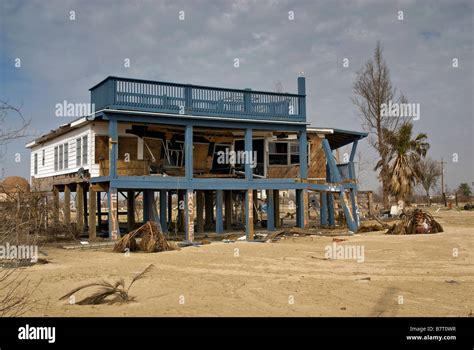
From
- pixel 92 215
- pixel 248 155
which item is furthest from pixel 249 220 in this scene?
pixel 92 215

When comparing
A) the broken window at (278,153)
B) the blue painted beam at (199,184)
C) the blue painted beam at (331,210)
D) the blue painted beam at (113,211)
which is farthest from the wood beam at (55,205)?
the blue painted beam at (331,210)

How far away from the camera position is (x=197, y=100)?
77.1ft

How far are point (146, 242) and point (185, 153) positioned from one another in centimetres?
597

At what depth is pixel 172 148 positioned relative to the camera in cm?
2600

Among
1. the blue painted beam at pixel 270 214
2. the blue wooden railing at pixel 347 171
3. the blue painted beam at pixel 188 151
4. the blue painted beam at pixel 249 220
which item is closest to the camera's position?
the blue painted beam at pixel 188 151

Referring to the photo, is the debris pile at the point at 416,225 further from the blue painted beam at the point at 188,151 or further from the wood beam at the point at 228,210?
the blue painted beam at the point at 188,151

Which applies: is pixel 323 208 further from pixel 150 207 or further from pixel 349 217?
pixel 150 207

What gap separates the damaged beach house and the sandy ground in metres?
4.41

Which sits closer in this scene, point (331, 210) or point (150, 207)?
point (150, 207)

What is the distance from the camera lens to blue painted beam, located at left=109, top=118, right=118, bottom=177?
21266mm

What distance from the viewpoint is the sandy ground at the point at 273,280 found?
30.3 feet

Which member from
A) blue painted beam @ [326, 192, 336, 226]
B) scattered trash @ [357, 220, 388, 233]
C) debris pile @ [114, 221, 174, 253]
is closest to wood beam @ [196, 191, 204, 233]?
blue painted beam @ [326, 192, 336, 226]

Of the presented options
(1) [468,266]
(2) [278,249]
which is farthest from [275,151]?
(1) [468,266]

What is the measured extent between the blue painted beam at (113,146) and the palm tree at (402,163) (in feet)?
85.9
